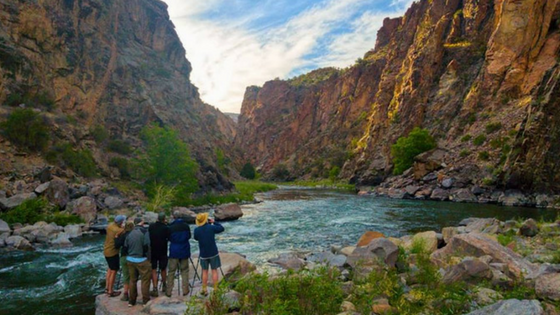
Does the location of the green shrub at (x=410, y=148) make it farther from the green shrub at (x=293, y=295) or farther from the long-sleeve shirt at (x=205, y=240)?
the green shrub at (x=293, y=295)

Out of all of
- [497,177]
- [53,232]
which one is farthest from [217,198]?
[497,177]

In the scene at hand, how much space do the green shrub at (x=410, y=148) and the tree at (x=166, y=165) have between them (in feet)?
128

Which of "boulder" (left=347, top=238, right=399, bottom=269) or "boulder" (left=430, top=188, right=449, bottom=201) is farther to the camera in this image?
"boulder" (left=430, top=188, right=449, bottom=201)

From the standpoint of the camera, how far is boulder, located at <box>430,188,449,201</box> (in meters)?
41.4

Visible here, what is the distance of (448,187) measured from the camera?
43.7m

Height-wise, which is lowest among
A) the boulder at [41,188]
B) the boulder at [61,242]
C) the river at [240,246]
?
the river at [240,246]

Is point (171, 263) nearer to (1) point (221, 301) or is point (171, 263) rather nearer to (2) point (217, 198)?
(1) point (221, 301)

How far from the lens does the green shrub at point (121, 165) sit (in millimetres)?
40781

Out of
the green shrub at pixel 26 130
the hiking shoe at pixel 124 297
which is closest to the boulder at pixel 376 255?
the hiking shoe at pixel 124 297

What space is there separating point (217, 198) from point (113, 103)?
26.1m

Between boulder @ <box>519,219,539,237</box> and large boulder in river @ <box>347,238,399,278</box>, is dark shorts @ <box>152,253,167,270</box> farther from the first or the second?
boulder @ <box>519,219,539,237</box>

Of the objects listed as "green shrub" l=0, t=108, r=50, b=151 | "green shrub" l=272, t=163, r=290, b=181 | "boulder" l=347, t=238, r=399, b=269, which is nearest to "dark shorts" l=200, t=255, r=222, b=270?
"boulder" l=347, t=238, r=399, b=269

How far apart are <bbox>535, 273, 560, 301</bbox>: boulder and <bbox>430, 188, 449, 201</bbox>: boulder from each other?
3631cm

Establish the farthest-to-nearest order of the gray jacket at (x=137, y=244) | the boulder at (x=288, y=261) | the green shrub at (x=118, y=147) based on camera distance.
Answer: the green shrub at (x=118, y=147)
the boulder at (x=288, y=261)
the gray jacket at (x=137, y=244)
